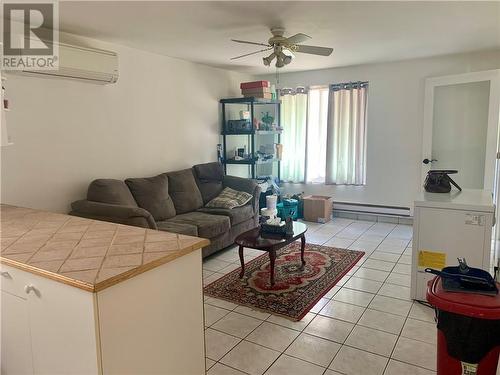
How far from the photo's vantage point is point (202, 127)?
207 inches

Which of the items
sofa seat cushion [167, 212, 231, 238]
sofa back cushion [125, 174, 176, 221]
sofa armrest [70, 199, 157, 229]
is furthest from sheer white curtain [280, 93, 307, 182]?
sofa armrest [70, 199, 157, 229]

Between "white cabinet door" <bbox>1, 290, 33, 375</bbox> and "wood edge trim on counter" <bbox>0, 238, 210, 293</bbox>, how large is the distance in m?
Answer: 0.17

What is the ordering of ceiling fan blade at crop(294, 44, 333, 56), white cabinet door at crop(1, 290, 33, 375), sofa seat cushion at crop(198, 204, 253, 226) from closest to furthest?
white cabinet door at crop(1, 290, 33, 375) → ceiling fan blade at crop(294, 44, 333, 56) → sofa seat cushion at crop(198, 204, 253, 226)

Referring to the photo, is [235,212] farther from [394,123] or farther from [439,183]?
[394,123]

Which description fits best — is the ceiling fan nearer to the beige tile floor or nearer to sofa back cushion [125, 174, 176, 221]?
sofa back cushion [125, 174, 176, 221]

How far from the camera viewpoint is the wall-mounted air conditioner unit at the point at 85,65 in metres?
3.12

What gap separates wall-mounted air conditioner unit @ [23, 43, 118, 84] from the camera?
3123 mm

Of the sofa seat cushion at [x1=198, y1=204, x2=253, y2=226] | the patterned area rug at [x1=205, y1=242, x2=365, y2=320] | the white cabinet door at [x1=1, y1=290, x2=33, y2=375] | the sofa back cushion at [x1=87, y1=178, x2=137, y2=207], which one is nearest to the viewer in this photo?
the white cabinet door at [x1=1, y1=290, x2=33, y2=375]

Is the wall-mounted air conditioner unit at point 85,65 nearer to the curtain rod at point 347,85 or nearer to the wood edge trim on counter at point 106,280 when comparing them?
the wood edge trim on counter at point 106,280

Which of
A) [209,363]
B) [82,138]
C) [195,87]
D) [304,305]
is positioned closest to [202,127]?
[195,87]

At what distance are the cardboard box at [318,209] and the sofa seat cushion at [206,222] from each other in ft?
6.42

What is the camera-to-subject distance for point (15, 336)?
168cm

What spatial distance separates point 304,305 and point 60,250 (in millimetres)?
1947

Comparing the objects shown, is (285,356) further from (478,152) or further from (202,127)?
(478,152)
